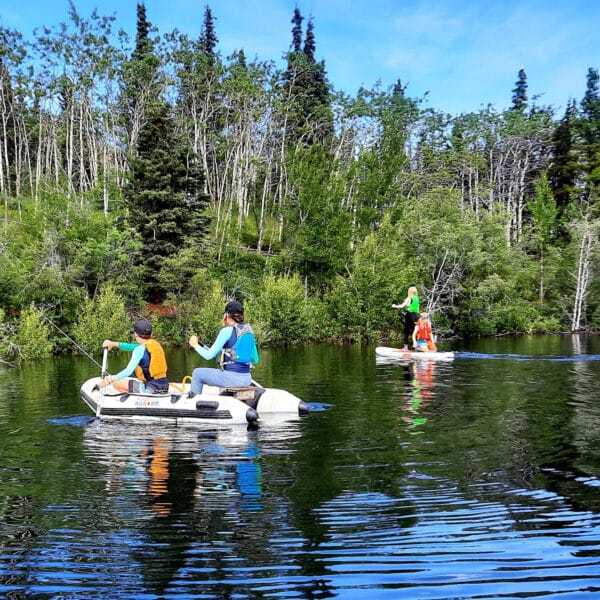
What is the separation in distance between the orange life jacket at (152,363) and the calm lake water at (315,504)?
115cm

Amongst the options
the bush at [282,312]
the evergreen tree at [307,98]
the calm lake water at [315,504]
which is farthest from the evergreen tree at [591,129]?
the calm lake water at [315,504]

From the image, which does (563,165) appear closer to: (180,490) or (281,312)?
(281,312)

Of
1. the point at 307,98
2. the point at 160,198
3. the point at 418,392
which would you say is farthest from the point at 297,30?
the point at 418,392

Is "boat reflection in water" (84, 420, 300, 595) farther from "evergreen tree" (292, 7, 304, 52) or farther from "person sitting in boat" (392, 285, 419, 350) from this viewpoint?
"evergreen tree" (292, 7, 304, 52)

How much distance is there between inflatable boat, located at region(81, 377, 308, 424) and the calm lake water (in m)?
0.30

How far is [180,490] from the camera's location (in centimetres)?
756

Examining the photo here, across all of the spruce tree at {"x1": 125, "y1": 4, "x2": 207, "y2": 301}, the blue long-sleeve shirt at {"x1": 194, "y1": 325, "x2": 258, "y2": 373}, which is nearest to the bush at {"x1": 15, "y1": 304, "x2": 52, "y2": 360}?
the spruce tree at {"x1": 125, "y1": 4, "x2": 207, "y2": 301}

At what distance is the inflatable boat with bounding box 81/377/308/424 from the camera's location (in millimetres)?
11656

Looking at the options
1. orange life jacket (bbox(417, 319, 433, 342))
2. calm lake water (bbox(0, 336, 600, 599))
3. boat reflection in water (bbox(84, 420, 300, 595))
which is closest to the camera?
calm lake water (bbox(0, 336, 600, 599))

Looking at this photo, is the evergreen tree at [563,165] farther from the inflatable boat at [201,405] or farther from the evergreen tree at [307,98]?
the inflatable boat at [201,405]

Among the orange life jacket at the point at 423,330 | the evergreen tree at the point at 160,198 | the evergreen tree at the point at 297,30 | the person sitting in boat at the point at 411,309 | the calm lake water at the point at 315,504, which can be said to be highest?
the evergreen tree at the point at 297,30

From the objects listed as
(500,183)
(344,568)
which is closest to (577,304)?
(500,183)

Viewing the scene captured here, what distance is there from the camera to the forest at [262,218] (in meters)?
34.6

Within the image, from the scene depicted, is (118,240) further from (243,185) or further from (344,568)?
(344,568)
